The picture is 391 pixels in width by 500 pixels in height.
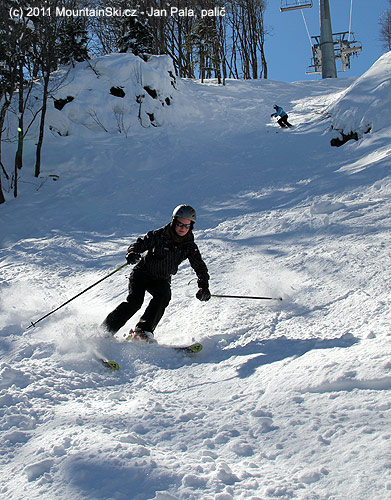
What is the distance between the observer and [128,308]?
4551mm

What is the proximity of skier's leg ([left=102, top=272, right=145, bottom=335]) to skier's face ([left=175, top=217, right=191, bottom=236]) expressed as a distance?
2.22 ft

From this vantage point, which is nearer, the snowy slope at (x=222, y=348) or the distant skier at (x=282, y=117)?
the snowy slope at (x=222, y=348)

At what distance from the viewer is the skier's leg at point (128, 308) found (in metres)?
4.48

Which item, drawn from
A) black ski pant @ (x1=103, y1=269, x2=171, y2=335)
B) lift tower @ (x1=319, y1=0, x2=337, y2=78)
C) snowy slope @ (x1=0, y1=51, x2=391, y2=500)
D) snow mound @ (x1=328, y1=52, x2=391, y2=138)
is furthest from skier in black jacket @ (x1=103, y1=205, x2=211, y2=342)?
lift tower @ (x1=319, y1=0, x2=337, y2=78)

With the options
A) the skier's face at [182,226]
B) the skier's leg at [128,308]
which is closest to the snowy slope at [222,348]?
the skier's leg at [128,308]

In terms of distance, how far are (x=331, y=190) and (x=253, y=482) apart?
25.6 ft

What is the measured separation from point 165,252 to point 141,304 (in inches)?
24.5

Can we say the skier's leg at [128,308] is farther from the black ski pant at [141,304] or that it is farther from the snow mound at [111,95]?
the snow mound at [111,95]

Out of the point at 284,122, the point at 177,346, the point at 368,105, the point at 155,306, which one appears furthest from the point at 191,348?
the point at 284,122

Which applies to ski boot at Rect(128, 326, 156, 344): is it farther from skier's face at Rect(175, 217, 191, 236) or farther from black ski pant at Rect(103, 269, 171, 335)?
skier's face at Rect(175, 217, 191, 236)

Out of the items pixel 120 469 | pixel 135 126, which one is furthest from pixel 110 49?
pixel 120 469

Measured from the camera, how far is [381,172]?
875cm

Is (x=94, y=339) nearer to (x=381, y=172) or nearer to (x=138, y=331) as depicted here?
(x=138, y=331)

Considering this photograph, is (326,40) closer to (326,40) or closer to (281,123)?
(326,40)
